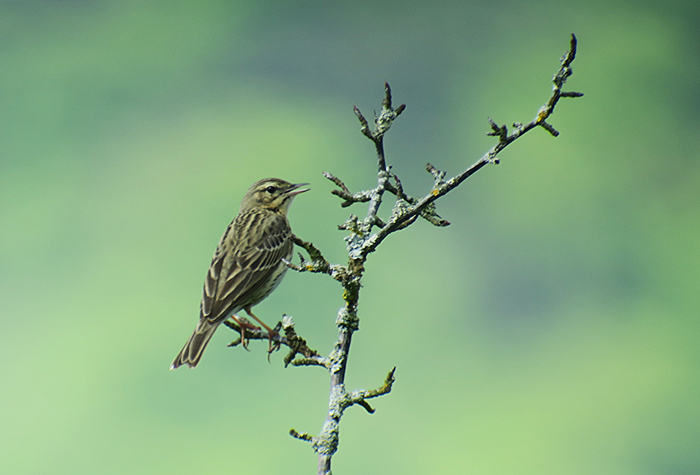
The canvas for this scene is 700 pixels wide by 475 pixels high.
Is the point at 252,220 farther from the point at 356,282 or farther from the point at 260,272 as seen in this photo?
the point at 356,282

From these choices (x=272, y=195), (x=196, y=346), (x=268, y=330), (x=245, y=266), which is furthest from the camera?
(x=272, y=195)

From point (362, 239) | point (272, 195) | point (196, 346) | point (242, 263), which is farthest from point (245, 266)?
point (362, 239)

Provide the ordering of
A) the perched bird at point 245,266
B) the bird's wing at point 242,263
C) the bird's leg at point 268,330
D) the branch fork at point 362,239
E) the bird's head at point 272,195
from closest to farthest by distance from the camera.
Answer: the branch fork at point 362,239, the bird's leg at point 268,330, the perched bird at point 245,266, the bird's wing at point 242,263, the bird's head at point 272,195

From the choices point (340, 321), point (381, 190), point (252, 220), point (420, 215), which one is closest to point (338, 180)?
point (381, 190)

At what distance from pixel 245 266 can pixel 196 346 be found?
0.73 meters

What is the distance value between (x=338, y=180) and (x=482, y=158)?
61 cm

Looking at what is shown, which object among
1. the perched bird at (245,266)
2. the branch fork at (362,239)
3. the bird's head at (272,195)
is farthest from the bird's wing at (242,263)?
the branch fork at (362,239)

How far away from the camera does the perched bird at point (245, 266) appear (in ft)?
11.3

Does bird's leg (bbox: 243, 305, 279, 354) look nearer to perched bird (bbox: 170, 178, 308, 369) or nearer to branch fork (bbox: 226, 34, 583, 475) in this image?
perched bird (bbox: 170, 178, 308, 369)

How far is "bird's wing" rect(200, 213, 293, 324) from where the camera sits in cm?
364

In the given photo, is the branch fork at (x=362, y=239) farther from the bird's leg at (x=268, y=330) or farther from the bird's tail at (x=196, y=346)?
the bird's tail at (x=196, y=346)

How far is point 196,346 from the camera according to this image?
334cm

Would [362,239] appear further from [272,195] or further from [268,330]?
[272,195]

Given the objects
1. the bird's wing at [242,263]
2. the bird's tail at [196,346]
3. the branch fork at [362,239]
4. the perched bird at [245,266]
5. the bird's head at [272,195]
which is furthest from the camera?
the bird's head at [272,195]
